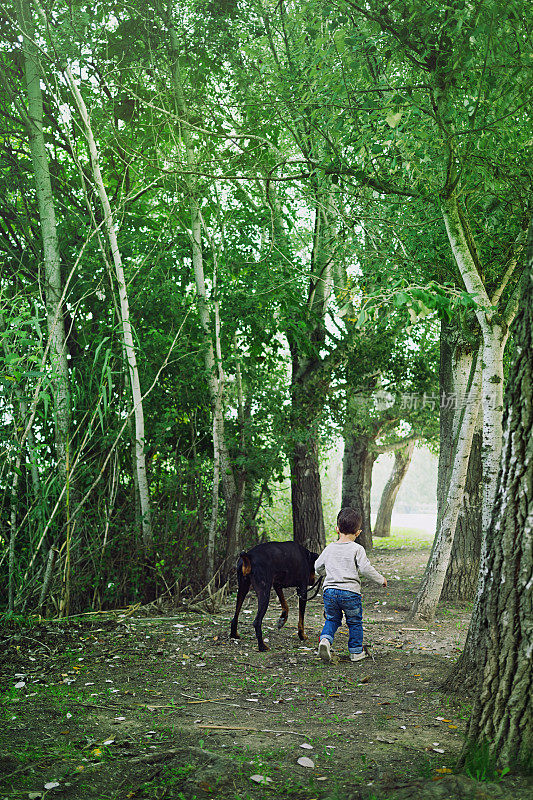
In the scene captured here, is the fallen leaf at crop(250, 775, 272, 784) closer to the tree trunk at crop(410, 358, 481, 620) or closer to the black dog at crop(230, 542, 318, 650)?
the black dog at crop(230, 542, 318, 650)

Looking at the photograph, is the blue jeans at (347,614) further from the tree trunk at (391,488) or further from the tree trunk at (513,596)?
the tree trunk at (391,488)

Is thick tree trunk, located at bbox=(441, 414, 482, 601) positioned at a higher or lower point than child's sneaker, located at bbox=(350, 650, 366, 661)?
higher

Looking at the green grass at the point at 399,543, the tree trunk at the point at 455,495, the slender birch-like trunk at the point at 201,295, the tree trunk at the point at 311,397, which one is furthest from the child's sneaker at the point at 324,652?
the green grass at the point at 399,543

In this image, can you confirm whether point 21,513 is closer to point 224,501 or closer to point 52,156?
point 224,501

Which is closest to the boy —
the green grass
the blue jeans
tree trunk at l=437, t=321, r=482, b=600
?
the blue jeans

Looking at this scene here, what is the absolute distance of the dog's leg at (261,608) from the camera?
627 cm

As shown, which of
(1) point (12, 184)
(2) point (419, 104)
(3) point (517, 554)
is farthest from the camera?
(1) point (12, 184)

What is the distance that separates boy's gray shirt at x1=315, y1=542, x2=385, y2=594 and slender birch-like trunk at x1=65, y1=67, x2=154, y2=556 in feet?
8.25

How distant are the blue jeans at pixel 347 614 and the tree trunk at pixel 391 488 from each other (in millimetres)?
15234

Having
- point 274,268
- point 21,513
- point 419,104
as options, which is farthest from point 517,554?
point 274,268

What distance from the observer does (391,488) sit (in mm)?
21641

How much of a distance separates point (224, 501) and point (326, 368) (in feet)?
8.75

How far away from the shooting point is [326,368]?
1062 centimetres

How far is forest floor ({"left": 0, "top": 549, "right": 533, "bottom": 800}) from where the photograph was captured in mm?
3371
